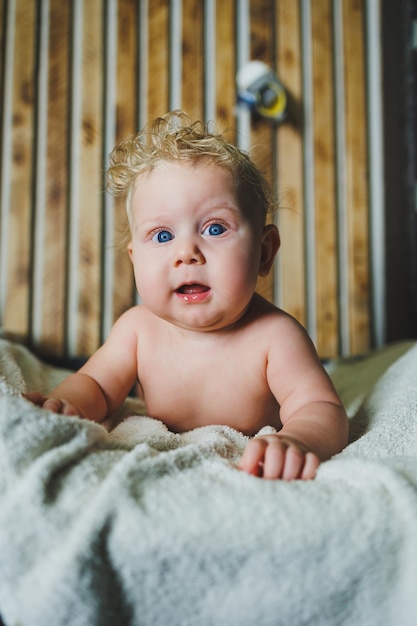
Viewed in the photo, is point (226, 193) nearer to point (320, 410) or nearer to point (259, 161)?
point (320, 410)

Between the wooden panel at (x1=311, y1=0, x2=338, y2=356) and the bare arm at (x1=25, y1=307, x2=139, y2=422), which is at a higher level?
the wooden panel at (x1=311, y1=0, x2=338, y2=356)

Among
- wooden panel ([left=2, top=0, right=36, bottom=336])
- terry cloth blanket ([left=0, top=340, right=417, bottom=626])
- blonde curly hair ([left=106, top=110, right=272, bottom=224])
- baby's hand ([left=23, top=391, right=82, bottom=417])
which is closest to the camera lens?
terry cloth blanket ([left=0, top=340, right=417, bottom=626])

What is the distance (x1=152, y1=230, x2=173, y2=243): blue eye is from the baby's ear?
166 mm

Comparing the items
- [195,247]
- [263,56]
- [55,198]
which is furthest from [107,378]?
[263,56]

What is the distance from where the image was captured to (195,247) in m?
0.74

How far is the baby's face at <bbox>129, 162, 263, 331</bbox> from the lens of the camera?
742mm

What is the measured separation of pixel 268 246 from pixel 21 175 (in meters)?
1.03

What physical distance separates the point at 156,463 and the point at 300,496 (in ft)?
0.46

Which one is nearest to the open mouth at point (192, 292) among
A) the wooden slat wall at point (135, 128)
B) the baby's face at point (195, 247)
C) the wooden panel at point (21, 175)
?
the baby's face at point (195, 247)

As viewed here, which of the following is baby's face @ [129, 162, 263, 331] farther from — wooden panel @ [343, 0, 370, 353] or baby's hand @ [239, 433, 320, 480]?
wooden panel @ [343, 0, 370, 353]

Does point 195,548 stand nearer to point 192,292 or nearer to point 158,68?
point 192,292

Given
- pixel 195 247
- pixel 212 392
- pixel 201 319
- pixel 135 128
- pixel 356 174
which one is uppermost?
pixel 135 128

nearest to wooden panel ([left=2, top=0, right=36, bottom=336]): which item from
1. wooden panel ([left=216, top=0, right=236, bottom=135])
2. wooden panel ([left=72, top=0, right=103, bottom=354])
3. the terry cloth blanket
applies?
wooden panel ([left=72, top=0, right=103, bottom=354])

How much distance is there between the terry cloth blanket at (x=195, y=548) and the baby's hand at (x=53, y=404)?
0.16 meters
